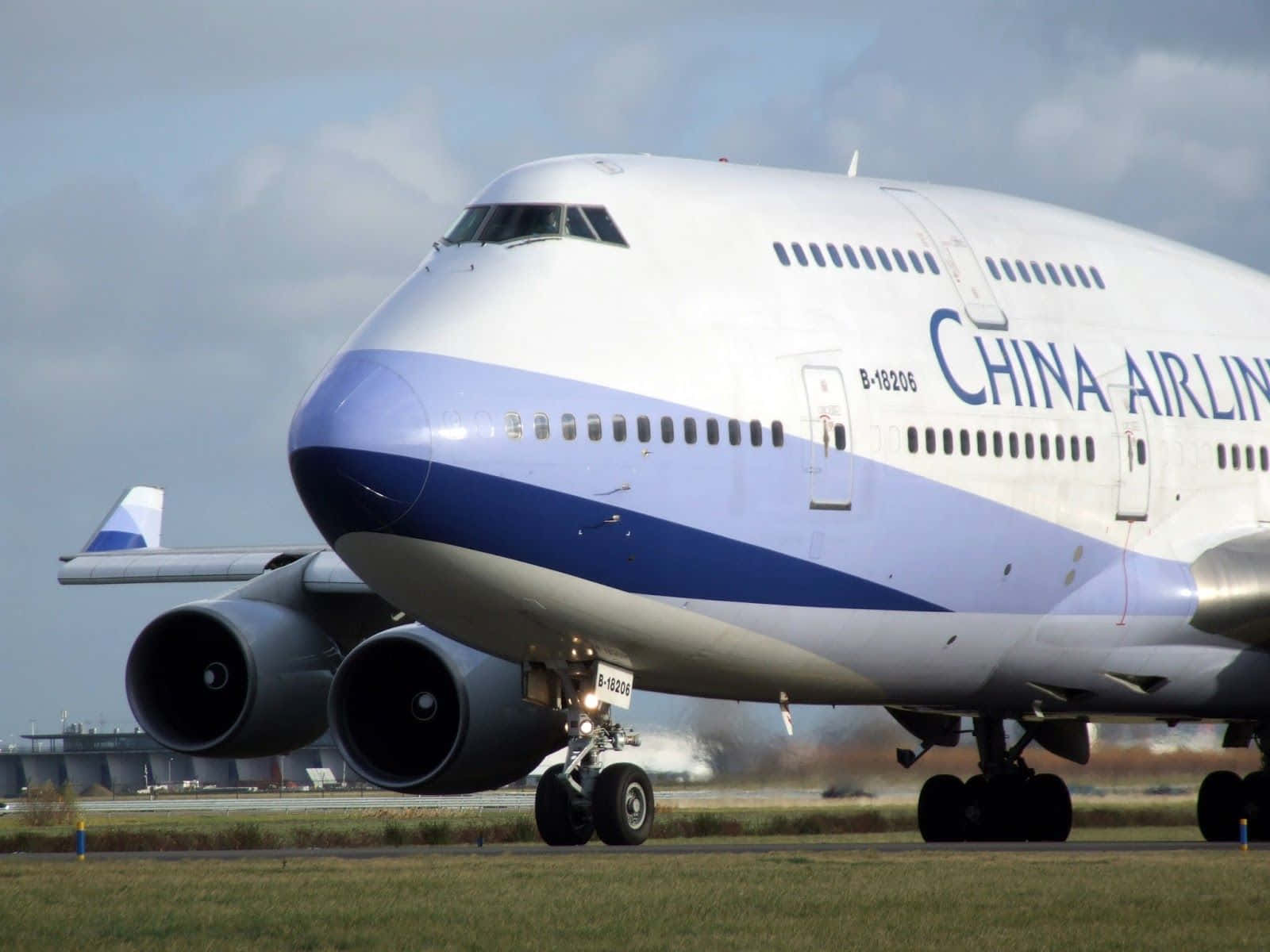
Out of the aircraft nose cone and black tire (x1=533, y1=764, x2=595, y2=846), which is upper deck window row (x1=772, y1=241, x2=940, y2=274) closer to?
the aircraft nose cone

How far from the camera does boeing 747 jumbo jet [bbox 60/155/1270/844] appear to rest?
1852cm

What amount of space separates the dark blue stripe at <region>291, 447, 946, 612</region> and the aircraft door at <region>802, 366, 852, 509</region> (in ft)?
2.18

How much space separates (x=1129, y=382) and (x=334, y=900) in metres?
11.1

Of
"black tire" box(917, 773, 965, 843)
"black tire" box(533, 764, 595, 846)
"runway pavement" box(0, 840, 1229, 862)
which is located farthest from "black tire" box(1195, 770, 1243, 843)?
"black tire" box(533, 764, 595, 846)

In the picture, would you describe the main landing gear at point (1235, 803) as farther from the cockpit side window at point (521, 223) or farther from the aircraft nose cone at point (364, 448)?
the aircraft nose cone at point (364, 448)

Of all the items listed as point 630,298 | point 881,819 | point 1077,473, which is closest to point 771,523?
point 630,298

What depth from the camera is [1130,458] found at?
2259cm

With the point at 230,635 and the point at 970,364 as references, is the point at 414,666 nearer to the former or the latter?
the point at 230,635

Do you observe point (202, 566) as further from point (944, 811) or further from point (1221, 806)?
point (1221, 806)

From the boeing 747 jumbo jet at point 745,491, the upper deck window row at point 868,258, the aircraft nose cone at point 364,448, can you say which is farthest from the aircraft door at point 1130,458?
the aircraft nose cone at point 364,448

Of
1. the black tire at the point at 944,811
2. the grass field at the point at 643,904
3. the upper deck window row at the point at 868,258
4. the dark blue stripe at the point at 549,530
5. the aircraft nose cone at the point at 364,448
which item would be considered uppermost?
the upper deck window row at the point at 868,258

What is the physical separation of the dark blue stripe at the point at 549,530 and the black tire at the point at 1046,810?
7.35 m

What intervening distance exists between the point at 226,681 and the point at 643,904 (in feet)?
31.8

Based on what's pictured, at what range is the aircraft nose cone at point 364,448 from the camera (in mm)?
17812
